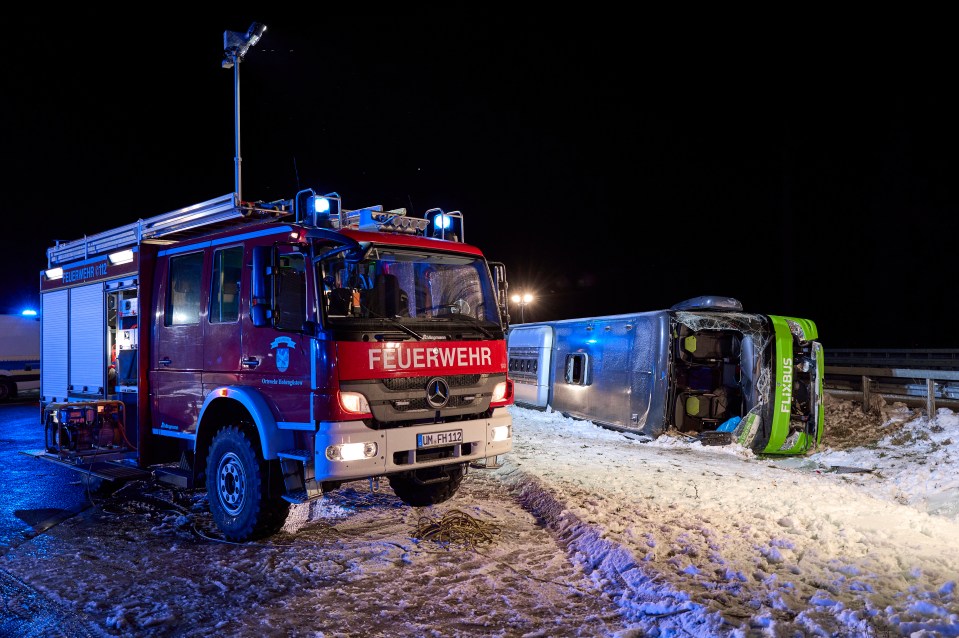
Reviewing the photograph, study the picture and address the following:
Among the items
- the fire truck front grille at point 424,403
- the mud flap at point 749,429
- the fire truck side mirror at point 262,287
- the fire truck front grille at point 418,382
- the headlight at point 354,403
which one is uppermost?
the fire truck side mirror at point 262,287

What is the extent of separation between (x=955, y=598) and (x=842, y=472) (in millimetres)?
5826

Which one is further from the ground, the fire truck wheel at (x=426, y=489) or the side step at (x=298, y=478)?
the side step at (x=298, y=478)

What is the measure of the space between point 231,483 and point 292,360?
1.57 metres

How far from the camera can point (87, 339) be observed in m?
8.90

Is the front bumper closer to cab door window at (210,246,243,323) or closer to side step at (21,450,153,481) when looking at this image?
cab door window at (210,246,243,323)

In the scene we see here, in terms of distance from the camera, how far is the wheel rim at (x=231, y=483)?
613 cm

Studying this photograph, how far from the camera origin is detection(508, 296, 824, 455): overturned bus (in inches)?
420

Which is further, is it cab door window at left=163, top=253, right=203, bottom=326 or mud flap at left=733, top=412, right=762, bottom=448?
mud flap at left=733, top=412, right=762, bottom=448

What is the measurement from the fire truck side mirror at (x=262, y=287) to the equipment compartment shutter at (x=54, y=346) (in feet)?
17.7

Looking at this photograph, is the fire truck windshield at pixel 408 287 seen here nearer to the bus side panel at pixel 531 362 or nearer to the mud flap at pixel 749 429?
the mud flap at pixel 749 429

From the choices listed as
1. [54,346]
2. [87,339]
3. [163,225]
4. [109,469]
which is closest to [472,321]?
[163,225]

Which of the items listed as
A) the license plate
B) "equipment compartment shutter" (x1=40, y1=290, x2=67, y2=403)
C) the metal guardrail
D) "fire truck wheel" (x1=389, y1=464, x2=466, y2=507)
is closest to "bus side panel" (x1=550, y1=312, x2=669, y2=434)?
"fire truck wheel" (x1=389, y1=464, x2=466, y2=507)

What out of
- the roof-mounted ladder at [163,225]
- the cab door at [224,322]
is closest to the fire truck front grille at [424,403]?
the cab door at [224,322]

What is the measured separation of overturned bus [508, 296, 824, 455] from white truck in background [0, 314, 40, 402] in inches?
803
